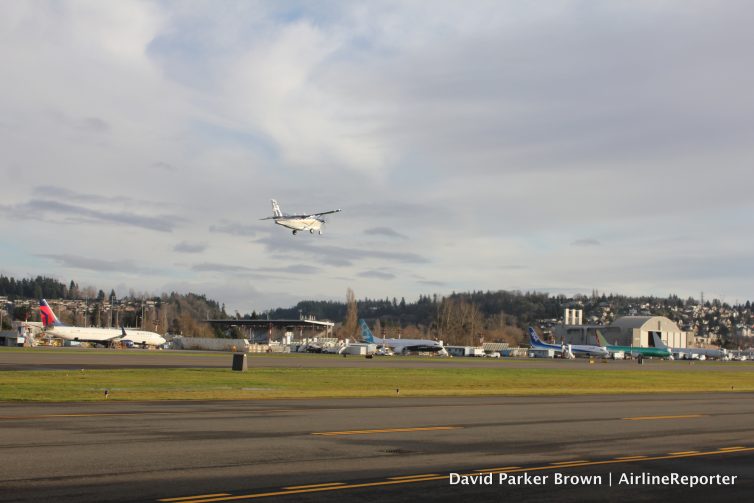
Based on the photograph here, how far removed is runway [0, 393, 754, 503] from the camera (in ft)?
43.7

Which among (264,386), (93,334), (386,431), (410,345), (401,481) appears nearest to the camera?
(401,481)

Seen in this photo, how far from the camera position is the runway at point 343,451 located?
13.3m

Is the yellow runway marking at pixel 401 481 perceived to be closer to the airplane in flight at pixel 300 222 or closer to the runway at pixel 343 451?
the runway at pixel 343 451

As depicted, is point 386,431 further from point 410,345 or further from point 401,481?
point 410,345

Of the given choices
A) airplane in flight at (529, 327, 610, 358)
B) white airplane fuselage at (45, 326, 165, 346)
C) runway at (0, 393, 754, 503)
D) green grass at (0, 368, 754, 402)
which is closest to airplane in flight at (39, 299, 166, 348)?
white airplane fuselage at (45, 326, 165, 346)

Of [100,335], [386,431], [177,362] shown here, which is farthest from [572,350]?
[386,431]

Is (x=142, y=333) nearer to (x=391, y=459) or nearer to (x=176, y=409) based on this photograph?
(x=176, y=409)

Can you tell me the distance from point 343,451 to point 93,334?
134471 millimetres

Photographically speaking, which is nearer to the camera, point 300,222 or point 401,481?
point 401,481

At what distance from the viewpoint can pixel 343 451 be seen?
59.3 feet

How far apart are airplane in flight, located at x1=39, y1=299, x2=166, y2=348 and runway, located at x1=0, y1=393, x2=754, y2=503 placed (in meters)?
115

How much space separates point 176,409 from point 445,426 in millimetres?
9666

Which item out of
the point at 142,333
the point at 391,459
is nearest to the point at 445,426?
the point at 391,459

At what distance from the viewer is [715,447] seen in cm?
2048
